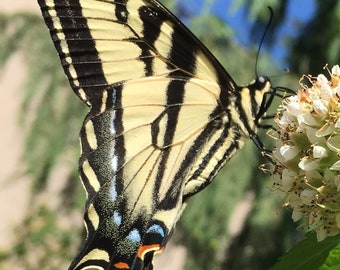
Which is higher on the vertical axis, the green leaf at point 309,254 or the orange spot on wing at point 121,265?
the green leaf at point 309,254

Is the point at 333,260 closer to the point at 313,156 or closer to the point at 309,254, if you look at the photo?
the point at 309,254

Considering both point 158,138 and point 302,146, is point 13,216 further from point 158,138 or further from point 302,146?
point 302,146

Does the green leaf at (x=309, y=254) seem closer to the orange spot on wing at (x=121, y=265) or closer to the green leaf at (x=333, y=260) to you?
the green leaf at (x=333, y=260)

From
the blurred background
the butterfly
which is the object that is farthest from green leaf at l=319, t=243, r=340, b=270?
the blurred background

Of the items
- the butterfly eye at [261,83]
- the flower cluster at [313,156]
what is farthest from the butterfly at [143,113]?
the flower cluster at [313,156]

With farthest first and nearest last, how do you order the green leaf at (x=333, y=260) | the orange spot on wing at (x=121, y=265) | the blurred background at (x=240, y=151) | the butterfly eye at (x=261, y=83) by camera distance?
the blurred background at (x=240, y=151)
the butterfly eye at (x=261, y=83)
the orange spot on wing at (x=121, y=265)
the green leaf at (x=333, y=260)

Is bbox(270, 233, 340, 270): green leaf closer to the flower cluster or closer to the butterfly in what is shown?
the flower cluster

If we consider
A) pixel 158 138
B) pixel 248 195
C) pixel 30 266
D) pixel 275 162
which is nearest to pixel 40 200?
pixel 30 266
